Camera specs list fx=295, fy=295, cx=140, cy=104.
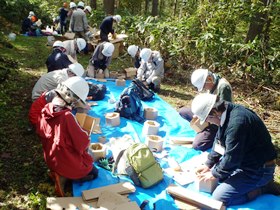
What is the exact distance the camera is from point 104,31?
31.5ft

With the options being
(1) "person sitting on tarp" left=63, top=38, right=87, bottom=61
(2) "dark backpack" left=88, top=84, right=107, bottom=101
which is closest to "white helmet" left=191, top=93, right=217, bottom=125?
(2) "dark backpack" left=88, top=84, right=107, bottom=101

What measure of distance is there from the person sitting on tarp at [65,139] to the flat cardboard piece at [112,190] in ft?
0.81

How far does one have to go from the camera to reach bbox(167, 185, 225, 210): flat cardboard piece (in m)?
3.17

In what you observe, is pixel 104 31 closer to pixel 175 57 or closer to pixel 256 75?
Result: pixel 175 57

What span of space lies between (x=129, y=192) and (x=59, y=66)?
328 cm

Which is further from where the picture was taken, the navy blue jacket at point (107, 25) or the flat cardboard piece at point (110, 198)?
the navy blue jacket at point (107, 25)

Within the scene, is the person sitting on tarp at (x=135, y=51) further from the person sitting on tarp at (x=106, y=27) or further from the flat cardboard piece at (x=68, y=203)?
the flat cardboard piece at (x=68, y=203)

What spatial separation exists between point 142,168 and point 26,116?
2553mm

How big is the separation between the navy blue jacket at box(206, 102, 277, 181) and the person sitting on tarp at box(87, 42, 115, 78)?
4297 millimetres

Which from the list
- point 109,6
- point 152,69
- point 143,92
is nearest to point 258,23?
point 152,69

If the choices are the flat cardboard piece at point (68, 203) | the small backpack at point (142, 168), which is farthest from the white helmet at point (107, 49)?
the flat cardboard piece at point (68, 203)

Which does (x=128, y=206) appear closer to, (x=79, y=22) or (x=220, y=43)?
(x=220, y=43)

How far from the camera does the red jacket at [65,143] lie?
315cm

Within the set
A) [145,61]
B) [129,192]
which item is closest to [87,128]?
[129,192]
